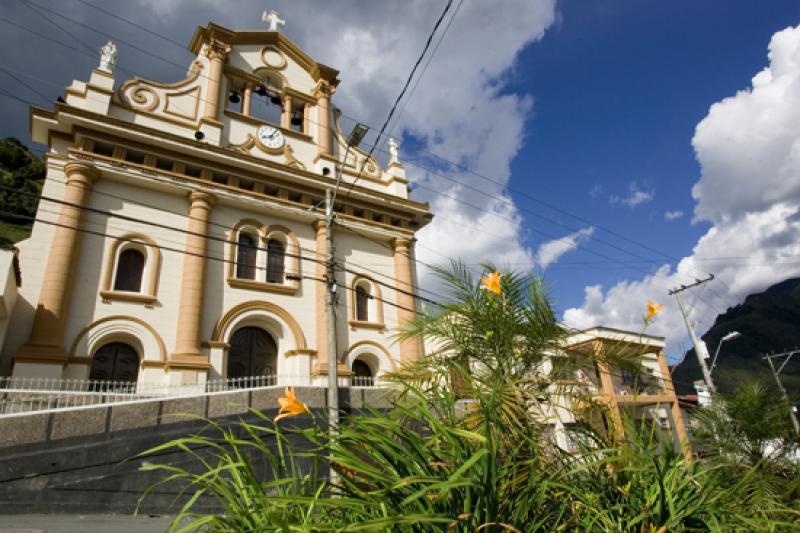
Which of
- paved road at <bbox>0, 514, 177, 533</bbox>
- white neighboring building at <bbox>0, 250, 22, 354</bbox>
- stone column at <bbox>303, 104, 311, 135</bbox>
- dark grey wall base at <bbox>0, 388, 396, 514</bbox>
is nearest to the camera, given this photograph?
paved road at <bbox>0, 514, 177, 533</bbox>

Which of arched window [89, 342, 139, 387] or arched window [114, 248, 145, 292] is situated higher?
arched window [114, 248, 145, 292]

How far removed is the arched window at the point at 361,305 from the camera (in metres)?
16.6

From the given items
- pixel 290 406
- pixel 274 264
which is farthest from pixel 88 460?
pixel 274 264

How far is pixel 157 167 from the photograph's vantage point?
13648 millimetres

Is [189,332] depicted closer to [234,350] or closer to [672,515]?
[234,350]

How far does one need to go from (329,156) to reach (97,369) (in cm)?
1055

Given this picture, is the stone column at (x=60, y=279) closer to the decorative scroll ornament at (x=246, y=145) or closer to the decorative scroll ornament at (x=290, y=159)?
the decorative scroll ornament at (x=246, y=145)

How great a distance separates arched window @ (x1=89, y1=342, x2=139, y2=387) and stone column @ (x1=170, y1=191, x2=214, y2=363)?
3.76 ft

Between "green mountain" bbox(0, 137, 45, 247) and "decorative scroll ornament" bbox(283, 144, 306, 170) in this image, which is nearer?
"decorative scroll ornament" bbox(283, 144, 306, 170)

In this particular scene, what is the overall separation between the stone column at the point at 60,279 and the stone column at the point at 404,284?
32.6 ft

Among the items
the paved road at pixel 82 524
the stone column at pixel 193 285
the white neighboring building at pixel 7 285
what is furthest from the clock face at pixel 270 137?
the paved road at pixel 82 524

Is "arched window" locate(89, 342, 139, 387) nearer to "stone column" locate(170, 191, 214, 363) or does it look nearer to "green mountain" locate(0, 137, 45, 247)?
"stone column" locate(170, 191, 214, 363)

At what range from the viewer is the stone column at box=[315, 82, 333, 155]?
1800 cm

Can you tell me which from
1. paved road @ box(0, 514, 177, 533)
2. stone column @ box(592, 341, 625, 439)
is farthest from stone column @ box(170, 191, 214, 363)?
stone column @ box(592, 341, 625, 439)
